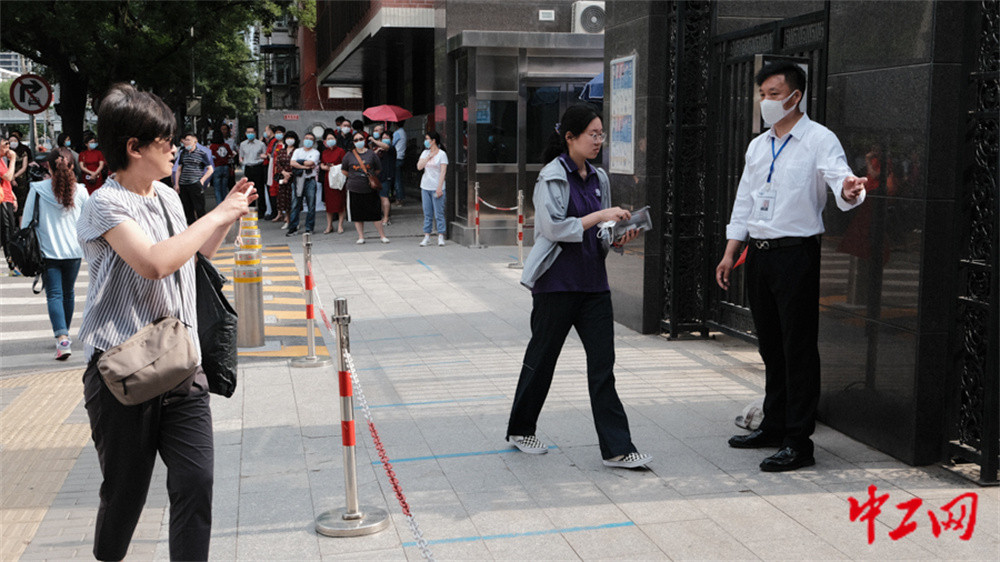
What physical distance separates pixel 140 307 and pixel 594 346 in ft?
8.92

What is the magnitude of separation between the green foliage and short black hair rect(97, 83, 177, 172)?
25.2 m

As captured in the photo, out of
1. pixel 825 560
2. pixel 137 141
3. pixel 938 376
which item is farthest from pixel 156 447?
pixel 938 376

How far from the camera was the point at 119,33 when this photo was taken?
30.7m

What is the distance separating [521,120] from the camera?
1814 centimetres

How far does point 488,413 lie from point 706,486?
6.42 feet

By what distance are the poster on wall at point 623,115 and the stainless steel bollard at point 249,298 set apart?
138 inches

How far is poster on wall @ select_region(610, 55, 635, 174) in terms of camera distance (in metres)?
9.66

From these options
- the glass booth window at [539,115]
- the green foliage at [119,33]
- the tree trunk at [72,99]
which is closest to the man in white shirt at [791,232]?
the glass booth window at [539,115]

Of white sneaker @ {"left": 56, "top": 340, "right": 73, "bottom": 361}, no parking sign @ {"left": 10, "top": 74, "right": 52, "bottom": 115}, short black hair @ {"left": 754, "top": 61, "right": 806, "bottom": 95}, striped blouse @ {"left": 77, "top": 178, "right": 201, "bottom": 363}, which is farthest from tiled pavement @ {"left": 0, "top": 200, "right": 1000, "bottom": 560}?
no parking sign @ {"left": 10, "top": 74, "right": 52, "bottom": 115}

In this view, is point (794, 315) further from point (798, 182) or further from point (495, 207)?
point (495, 207)

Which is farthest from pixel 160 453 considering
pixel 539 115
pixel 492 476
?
pixel 539 115

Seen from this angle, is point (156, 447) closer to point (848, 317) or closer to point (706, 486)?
point (706, 486)

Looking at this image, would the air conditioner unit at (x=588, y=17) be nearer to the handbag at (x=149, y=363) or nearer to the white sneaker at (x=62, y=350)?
the white sneaker at (x=62, y=350)

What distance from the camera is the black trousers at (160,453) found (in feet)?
11.6
